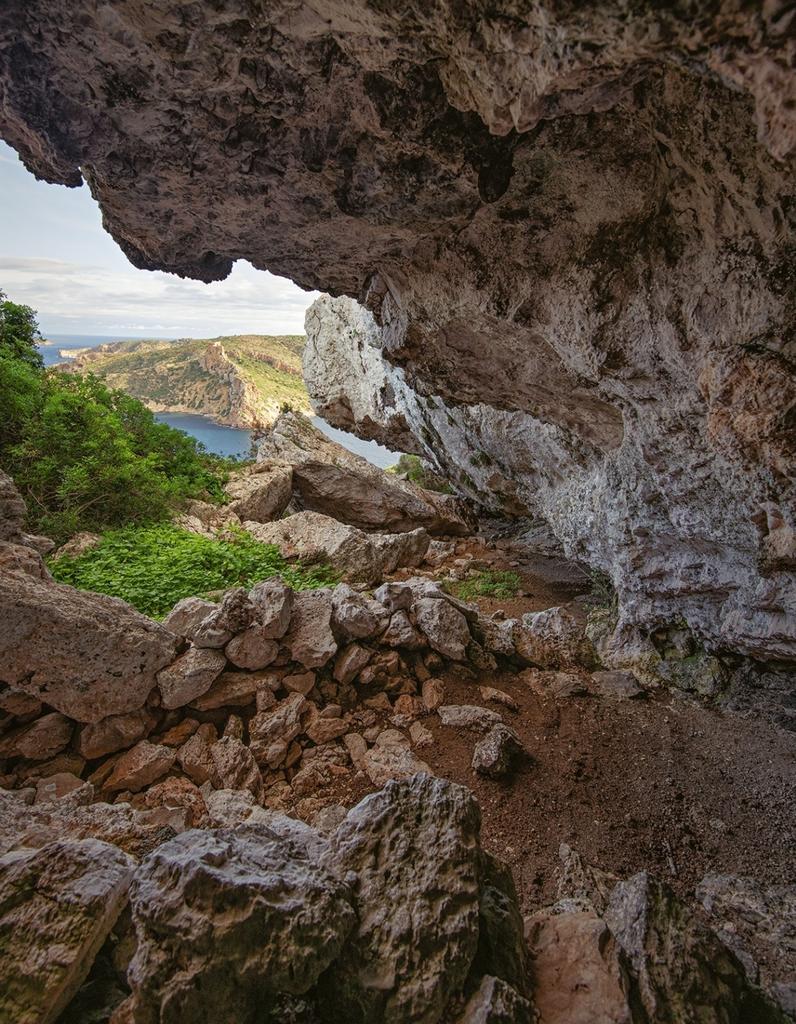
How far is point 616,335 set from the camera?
4855 millimetres

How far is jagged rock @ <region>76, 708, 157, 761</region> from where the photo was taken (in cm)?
480

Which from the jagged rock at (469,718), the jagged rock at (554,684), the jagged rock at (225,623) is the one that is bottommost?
the jagged rock at (554,684)

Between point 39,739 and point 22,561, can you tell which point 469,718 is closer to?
point 39,739

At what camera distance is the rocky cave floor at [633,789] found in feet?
14.6

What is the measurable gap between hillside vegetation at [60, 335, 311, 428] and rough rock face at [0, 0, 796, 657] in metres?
23.3

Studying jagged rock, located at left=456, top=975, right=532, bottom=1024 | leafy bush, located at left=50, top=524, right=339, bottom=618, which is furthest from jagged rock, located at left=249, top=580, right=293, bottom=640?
jagged rock, located at left=456, top=975, right=532, bottom=1024

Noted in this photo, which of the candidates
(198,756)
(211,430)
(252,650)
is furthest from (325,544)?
(211,430)

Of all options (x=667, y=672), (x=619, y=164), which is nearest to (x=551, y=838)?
(x=667, y=672)

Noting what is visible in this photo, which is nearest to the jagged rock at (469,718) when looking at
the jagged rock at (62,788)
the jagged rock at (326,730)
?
the jagged rock at (326,730)

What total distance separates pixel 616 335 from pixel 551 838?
16.9ft

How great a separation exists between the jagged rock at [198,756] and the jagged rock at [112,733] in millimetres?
493

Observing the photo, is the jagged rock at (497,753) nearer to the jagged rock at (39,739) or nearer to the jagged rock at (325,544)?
the jagged rock at (39,739)

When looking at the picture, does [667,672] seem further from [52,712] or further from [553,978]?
[52,712]

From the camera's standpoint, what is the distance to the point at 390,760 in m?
5.18
